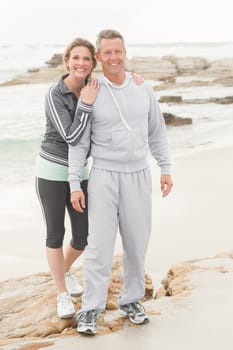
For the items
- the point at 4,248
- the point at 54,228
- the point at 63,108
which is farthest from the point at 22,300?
the point at 4,248

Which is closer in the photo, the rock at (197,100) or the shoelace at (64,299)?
the shoelace at (64,299)

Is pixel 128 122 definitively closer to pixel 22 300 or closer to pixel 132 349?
pixel 132 349

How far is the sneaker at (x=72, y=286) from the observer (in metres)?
3.60

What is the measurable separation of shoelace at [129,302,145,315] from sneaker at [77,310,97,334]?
8.5 inches

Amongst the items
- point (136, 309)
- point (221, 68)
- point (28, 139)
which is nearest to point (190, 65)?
point (221, 68)

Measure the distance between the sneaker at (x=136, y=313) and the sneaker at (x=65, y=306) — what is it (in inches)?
11.5

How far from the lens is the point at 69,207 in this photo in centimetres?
324

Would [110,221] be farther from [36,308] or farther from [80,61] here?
[36,308]

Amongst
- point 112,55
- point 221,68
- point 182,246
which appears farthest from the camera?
point 221,68

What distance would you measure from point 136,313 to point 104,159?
2.80 feet

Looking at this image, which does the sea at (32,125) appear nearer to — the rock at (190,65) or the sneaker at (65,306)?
the sneaker at (65,306)

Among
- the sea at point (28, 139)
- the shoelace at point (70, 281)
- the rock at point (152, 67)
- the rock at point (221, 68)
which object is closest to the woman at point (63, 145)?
the shoelace at point (70, 281)

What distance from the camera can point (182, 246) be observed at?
18.1 ft

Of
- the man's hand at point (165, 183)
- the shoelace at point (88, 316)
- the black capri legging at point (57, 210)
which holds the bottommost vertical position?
the shoelace at point (88, 316)
